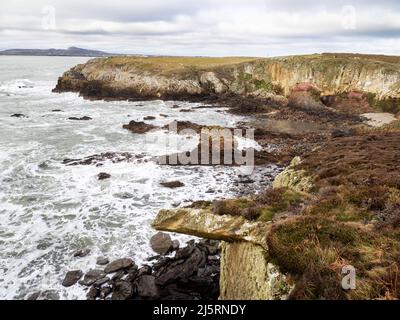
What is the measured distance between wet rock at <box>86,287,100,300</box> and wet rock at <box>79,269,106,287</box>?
0.41 m

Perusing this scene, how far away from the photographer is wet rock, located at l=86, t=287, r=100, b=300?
449 inches

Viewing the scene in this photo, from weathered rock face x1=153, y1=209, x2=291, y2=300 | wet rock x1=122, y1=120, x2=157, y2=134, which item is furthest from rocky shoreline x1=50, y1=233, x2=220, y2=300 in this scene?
wet rock x1=122, y1=120, x2=157, y2=134

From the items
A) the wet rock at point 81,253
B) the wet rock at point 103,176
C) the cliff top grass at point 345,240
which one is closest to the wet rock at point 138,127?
the wet rock at point 103,176

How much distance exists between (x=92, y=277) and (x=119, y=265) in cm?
104

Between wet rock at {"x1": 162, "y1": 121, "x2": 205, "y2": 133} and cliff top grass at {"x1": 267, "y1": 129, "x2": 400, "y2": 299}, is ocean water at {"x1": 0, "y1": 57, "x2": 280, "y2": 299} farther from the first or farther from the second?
cliff top grass at {"x1": 267, "y1": 129, "x2": 400, "y2": 299}

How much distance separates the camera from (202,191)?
67.9 feet

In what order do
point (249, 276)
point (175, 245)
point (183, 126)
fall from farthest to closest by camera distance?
point (183, 126)
point (175, 245)
point (249, 276)

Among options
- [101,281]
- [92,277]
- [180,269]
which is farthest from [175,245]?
[92,277]

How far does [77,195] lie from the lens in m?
19.6

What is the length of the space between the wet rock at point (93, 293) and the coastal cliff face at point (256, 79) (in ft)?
151

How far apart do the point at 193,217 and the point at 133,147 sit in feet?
69.4

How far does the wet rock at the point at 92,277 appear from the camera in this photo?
1213cm

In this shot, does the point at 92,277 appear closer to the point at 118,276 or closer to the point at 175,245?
the point at 118,276

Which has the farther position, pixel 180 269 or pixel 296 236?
pixel 180 269
